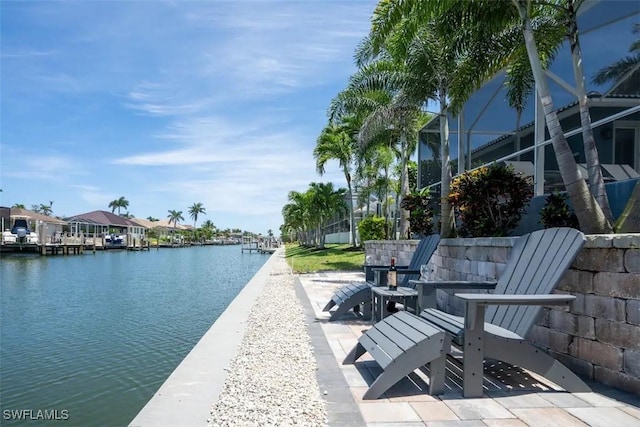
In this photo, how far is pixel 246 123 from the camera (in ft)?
66.4

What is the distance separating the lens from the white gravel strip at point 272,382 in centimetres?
315

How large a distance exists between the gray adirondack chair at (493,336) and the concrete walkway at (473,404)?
134 millimetres

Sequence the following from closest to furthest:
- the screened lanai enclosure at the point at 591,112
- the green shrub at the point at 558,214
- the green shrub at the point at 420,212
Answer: the green shrub at the point at 558,214, the screened lanai enclosure at the point at 591,112, the green shrub at the point at 420,212

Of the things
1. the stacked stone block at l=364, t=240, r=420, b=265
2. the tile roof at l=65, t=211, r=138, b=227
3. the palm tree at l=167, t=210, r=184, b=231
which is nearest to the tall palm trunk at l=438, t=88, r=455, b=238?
the stacked stone block at l=364, t=240, r=420, b=265

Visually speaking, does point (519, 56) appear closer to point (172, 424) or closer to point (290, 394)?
point (290, 394)

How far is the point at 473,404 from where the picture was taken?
332 centimetres

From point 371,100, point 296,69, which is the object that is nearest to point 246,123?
point 371,100

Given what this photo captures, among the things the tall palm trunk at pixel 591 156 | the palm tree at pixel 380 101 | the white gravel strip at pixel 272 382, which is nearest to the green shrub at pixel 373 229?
the palm tree at pixel 380 101

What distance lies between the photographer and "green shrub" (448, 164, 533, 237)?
693cm

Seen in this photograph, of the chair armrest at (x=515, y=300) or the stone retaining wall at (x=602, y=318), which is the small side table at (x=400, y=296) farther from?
the chair armrest at (x=515, y=300)

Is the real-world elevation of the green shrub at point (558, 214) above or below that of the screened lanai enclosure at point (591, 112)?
below

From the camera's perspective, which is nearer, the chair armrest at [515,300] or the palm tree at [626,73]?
the chair armrest at [515,300]

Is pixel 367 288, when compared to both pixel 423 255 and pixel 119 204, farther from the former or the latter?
pixel 119 204

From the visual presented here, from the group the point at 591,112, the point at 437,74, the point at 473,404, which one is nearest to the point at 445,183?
the point at 437,74
